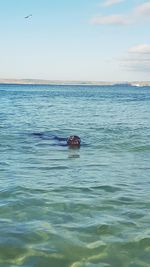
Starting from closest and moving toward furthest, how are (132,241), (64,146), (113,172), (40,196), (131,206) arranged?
(132,241) → (131,206) → (40,196) → (113,172) → (64,146)

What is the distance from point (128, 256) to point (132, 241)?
25.4 inches

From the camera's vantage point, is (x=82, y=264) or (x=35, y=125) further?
(x=35, y=125)

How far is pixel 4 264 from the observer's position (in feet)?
24.8

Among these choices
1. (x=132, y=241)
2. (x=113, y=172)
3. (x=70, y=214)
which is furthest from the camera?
(x=113, y=172)

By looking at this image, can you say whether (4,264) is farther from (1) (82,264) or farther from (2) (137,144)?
(2) (137,144)

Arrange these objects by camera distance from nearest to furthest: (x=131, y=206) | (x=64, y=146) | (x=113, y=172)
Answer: (x=131, y=206) < (x=113, y=172) < (x=64, y=146)

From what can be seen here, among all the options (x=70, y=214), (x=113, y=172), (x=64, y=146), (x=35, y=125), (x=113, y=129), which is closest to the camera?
(x=70, y=214)

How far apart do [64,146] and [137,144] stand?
3571 mm

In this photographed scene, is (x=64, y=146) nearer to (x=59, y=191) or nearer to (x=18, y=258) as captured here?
(x=59, y=191)

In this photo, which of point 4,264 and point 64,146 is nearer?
point 4,264

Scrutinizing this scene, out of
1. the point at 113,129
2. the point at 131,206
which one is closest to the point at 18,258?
the point at 131,206

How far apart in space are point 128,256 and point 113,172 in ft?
23.5

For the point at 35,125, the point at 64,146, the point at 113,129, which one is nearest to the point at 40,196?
the point at 64,146

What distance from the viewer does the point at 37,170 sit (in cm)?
1520
